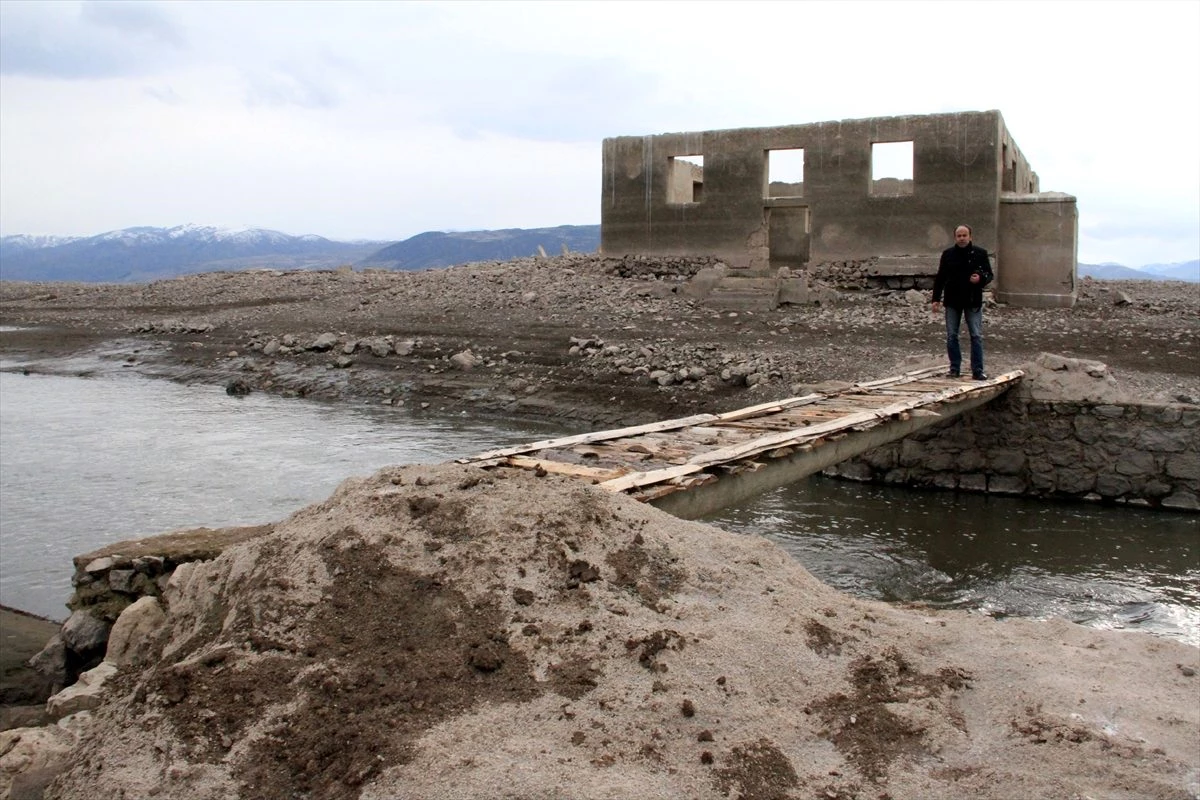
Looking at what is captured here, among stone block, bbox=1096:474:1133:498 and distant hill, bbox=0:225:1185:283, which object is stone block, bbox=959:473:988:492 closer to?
stone block, bbox=1096:474:1133:498

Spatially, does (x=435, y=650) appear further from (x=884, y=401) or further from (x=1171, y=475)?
(x=1171, y=475)

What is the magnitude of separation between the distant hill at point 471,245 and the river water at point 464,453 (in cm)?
6141

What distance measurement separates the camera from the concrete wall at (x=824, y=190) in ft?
57.2

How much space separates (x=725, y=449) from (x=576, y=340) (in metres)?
10.4

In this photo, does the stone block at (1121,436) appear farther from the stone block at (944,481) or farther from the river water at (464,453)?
the stone block at (944,481)

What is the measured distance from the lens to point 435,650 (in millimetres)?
3070

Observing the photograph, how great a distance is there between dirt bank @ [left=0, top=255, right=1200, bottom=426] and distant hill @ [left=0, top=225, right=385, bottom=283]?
86463mm

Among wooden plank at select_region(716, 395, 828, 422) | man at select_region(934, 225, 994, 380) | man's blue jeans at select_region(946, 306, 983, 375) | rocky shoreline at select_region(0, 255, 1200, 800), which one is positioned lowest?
rocky shoreline at select_region(0, 255, 1200, 800)

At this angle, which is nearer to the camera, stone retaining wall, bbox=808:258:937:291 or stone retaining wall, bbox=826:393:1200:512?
stone retaining wall, bbox=826:393:1200:512

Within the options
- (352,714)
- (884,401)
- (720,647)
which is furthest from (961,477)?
(352,714)

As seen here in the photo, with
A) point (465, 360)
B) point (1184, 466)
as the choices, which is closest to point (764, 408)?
point (1184, 466)

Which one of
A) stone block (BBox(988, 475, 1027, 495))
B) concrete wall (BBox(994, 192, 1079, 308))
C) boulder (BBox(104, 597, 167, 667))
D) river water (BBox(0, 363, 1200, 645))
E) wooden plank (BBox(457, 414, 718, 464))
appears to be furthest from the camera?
concrete wall (BBox(994, 192, 1079, 308))

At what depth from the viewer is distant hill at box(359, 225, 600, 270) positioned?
78.7 meters

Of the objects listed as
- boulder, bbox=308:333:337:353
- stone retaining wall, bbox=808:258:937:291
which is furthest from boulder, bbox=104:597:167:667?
stone retaining wall, bbox=808:258:937:291
